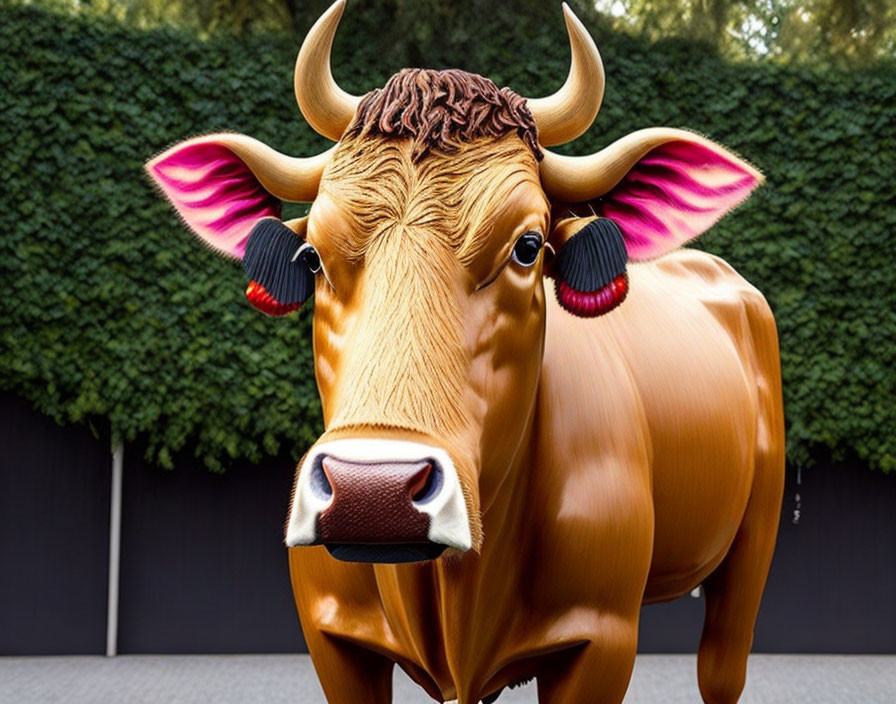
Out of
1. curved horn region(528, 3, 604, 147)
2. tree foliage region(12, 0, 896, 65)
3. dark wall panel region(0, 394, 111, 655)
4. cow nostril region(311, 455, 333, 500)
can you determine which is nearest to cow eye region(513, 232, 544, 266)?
curved horn region(528, 3, 604, 147)

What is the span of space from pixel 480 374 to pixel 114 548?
616 centimetres

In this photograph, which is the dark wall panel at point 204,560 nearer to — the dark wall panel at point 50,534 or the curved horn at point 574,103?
the dark wall panel at point 50,534

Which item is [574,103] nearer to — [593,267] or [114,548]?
[593,267]

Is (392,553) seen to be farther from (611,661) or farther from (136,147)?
(136,147)

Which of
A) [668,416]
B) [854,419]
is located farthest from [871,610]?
[668,416]

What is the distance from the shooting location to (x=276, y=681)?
6984 mm

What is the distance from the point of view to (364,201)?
1889mm

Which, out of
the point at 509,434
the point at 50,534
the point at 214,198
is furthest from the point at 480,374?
the point at 50,534

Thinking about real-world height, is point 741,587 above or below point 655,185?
below

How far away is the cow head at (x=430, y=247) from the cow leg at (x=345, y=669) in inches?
26.5

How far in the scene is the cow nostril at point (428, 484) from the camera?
1.58 metres

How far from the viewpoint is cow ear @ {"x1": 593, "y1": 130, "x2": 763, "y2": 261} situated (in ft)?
7.48

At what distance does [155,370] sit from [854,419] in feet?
15.7

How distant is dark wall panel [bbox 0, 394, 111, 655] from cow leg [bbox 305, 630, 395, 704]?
5391 mm
